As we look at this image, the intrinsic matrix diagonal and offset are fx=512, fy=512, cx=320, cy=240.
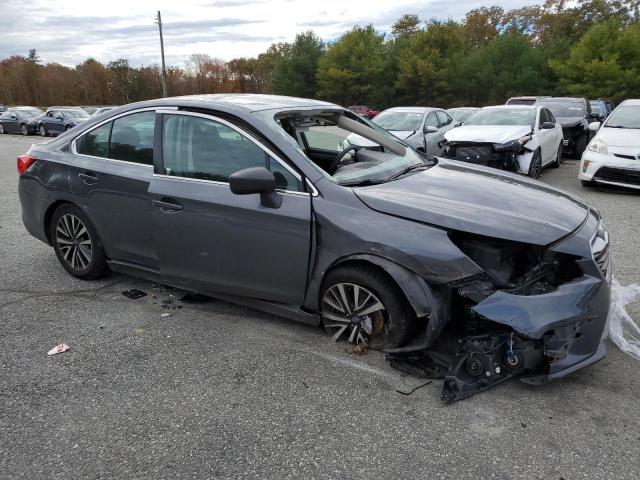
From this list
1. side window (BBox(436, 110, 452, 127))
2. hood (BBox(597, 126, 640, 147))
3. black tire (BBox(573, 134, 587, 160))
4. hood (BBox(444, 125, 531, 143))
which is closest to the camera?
hood (BBox(597, 126, 640, 147))

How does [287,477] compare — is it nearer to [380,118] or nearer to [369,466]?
[369,466]

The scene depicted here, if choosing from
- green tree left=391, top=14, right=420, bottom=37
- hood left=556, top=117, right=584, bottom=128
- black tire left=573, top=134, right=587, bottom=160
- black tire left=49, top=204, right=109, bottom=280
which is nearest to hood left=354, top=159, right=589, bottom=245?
black tire left=49, top=204, right=109, bottom=280

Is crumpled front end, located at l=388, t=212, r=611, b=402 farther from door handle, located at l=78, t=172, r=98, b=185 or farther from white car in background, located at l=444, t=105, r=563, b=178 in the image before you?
white car in background, located at l=444, t=105, r=563, b=178

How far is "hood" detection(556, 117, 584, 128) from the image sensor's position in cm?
1421

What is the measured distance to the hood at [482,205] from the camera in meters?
3.02

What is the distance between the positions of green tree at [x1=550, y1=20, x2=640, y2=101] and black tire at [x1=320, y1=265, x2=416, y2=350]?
4415 centimetres

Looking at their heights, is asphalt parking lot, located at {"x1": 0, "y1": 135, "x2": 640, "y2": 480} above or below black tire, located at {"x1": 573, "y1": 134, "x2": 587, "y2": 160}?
below

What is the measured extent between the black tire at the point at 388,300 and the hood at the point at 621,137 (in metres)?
7.60

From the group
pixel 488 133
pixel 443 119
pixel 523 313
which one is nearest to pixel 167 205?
pixel 523 313

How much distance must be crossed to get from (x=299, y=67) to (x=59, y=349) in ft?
163

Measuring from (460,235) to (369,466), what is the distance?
4.73 ft

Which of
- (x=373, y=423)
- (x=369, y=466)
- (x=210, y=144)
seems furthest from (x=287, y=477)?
(x=210, y=144)

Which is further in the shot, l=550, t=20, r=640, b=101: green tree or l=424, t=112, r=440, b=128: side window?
l=550, t=20, r=640, b=101: green tree

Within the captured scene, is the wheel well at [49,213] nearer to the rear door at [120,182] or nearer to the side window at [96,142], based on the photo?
the rear door at [120,182]
